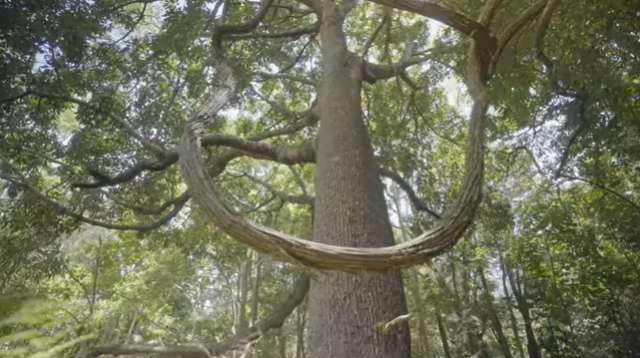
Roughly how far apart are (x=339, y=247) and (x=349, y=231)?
609 mm

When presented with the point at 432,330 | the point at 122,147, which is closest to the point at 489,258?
the point at 432,330

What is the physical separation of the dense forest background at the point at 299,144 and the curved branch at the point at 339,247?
22cm

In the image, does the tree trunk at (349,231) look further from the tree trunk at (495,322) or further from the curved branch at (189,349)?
the tree trunk at (495,322)

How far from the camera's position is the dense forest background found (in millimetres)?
3086

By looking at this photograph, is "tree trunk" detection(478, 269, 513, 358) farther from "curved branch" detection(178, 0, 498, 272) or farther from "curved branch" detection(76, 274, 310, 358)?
"curved branch" detection(178, 0, 498, 272)

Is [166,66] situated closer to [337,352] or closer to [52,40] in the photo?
[52,40]

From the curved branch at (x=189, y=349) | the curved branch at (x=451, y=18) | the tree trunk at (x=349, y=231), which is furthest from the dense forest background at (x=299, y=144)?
the curved branch at (x=451, y=18)

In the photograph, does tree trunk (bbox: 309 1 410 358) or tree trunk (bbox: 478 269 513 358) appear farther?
tree trunk (bbox: 478 269 513 358)

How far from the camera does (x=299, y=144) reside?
6.00 meters

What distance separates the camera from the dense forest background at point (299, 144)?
309cm

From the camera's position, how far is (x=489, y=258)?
26.0 ft

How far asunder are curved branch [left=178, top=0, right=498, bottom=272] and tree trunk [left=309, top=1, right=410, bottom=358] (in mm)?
326

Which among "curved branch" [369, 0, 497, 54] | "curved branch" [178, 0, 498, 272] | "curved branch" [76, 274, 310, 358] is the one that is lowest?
"curved branch" [76, 274, 310, 358]

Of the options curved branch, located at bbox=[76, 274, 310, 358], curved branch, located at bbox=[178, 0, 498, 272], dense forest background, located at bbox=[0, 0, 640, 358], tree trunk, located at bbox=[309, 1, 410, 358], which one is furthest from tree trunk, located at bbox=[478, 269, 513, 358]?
curved branch, located at bbox=[178, 0, 498, 272]
